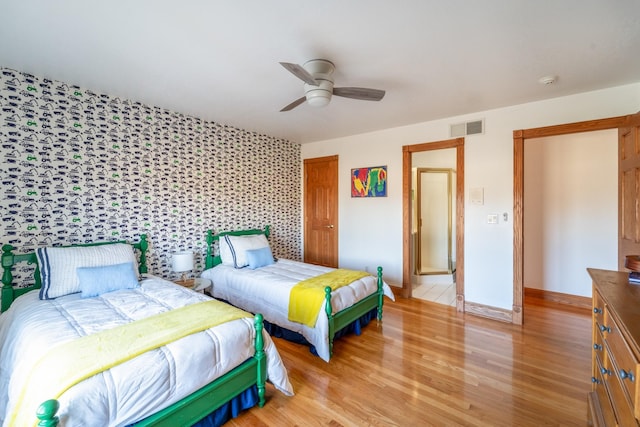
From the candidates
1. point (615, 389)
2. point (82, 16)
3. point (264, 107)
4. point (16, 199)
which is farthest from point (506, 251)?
point (16, 199)

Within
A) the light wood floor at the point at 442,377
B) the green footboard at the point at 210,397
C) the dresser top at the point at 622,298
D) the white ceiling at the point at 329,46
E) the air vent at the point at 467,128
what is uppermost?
the white ceiling at the point at 329,46

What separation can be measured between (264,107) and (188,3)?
1.67 meters

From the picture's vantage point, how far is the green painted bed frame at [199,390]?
140 cm

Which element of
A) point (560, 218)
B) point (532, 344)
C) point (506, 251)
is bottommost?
point (532, 344)

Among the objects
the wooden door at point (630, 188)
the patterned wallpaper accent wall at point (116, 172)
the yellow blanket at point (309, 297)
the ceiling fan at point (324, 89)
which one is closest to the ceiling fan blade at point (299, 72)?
the ceiling fan at point (324, 89)

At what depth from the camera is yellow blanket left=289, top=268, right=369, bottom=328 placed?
2.57 m

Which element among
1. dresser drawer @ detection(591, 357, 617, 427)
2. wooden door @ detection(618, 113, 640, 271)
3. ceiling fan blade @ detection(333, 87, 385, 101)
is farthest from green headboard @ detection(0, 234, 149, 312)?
wooden door @ detection(618, 113, 640, 271)

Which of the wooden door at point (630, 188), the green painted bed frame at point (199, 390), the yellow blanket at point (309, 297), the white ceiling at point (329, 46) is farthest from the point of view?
the yellow blanket at point (309, 297)

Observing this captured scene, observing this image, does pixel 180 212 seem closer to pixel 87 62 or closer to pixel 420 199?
pixel 87 62

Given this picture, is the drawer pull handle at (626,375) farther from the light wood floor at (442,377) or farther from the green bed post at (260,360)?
the green bed post at (260,360)

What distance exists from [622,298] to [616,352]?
250 mm

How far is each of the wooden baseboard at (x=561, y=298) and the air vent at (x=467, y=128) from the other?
2.53 meters

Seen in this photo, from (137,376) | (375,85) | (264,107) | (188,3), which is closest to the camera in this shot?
(137,376)

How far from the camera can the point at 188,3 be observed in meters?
1.61
